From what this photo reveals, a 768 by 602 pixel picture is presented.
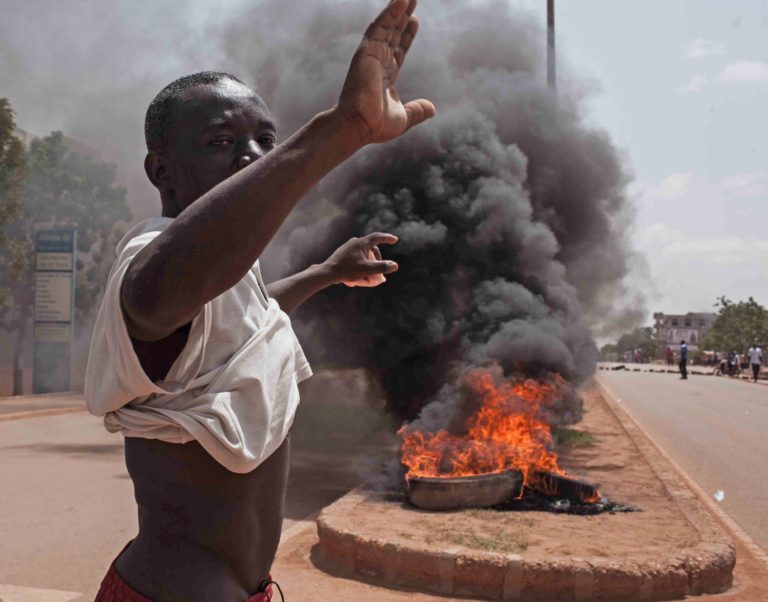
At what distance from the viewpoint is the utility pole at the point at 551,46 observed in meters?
13.5

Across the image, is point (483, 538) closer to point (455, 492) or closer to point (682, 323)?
point (455, 492)

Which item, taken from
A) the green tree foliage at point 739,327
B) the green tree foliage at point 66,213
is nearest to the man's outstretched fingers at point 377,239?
the green tree foliage at point 66,213

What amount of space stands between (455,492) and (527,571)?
1.67 meters

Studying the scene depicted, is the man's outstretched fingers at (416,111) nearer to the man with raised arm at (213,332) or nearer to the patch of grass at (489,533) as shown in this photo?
the man with raised arm at (213,332)

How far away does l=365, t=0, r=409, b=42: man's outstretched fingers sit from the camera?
104 centimetres

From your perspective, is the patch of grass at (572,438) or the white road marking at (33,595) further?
the patch of grass at (572,438)

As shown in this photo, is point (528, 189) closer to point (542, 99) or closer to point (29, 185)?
point (542, 99)

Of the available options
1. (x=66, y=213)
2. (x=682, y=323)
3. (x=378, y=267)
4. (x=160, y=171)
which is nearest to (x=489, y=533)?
(x=378, y=267)

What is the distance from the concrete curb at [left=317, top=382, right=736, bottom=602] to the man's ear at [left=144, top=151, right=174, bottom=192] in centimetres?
347

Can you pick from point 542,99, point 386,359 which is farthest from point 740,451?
point 542,99

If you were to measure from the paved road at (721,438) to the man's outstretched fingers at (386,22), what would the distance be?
5728 millimetres

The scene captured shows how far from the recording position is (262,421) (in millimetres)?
1203

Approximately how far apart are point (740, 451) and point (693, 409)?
252 inches

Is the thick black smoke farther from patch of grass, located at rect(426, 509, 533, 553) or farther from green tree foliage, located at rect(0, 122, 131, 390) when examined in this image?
green tree foliage, located at rect(0, 122, 131, 390)
